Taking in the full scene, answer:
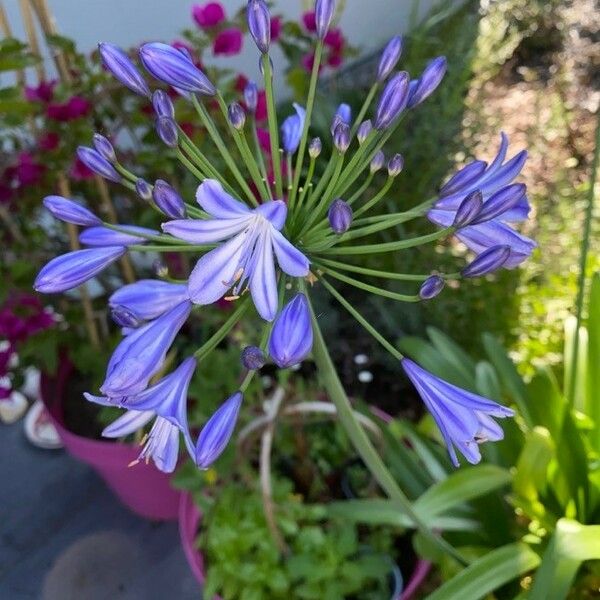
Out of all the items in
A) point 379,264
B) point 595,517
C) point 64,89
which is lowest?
point 595,517

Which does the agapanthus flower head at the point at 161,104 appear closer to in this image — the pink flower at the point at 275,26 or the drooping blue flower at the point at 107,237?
the drooping blue flower at the point at 107,237

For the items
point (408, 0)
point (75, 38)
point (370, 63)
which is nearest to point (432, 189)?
point (370, 63)

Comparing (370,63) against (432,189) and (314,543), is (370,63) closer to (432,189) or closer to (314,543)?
(432,189)

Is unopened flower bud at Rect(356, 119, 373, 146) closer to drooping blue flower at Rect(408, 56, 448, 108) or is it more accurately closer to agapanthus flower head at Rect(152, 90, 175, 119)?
drooping blue flower at Rect(408, 56, 448, 108)

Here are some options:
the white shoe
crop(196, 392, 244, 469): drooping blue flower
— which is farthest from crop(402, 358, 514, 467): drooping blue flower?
the white shoe

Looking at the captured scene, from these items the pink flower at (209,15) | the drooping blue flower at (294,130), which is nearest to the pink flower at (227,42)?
the pink flower at (209,15)

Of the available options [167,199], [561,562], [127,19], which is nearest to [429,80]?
[167,199]
